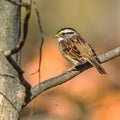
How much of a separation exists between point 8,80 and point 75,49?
2.09m

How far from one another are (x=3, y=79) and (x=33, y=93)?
198mm

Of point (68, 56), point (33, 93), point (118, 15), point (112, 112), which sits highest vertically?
point (33, 93)

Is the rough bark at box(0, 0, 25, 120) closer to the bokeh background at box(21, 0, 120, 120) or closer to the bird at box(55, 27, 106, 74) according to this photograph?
the bird at box(55, 27, 106, 74)

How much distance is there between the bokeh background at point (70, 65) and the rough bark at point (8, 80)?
12.3 ft

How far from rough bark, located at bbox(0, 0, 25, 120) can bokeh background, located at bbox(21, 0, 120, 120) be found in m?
3.74

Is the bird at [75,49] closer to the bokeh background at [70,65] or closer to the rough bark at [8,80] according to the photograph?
the rough bark at [8,80]

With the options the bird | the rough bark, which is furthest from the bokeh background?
the rough bark

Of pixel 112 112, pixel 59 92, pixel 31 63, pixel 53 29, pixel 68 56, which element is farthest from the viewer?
pixel 53 29

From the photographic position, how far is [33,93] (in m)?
3.67

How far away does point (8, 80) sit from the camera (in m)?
3.65

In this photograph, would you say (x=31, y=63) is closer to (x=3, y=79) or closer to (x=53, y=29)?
(x=53, y=29)

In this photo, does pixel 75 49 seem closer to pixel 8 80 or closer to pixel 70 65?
pixel 8 80

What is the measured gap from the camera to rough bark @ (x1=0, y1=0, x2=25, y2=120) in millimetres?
3643

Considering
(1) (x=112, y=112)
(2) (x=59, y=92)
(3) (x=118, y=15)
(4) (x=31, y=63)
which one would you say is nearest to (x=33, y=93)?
(1) (x=112, y=112)
